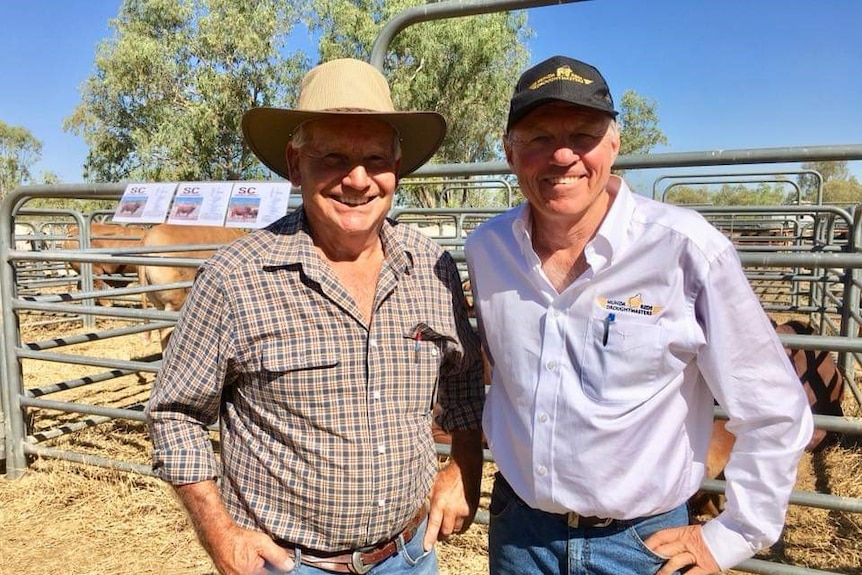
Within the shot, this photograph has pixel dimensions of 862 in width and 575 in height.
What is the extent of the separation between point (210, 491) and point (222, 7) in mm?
21916

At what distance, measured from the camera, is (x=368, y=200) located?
1569 mm

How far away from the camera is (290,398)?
4.84 feet

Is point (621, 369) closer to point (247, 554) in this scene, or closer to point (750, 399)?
point (750, 399)

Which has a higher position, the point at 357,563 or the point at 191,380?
the point at 191,380

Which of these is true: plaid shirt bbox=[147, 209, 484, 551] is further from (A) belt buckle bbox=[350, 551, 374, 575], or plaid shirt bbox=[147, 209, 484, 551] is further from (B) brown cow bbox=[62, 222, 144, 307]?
(B) brown cow bbox=[62, 222, 144, 307]

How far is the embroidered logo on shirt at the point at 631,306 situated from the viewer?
1366mm

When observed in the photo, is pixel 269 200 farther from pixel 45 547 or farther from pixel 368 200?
pixel 45 547

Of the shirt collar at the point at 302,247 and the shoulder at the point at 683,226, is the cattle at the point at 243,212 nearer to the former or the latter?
the shirt collar at the point at 302,247

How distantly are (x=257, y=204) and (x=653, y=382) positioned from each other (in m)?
2.30

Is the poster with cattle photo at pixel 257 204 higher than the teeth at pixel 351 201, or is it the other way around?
the poster with cattle photo at pixel 257 204

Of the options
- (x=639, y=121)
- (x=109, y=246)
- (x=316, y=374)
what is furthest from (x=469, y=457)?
(x=639, y=121)

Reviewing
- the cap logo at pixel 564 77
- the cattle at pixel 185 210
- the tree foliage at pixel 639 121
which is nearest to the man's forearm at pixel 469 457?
the cap logo at pixel 564 77

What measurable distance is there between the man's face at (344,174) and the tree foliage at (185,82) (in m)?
19.3

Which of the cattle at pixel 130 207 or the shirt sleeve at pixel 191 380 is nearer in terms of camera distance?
the shirt sleeve at pixel 191 380
